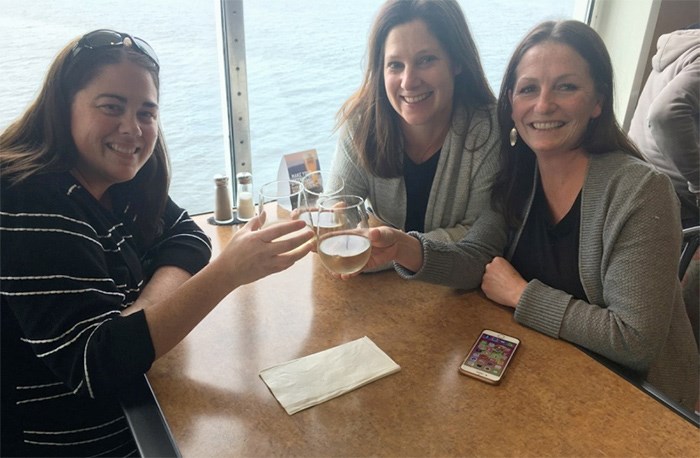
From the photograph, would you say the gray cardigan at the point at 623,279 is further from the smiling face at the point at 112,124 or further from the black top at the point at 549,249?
the smiling face at the point at 112,124

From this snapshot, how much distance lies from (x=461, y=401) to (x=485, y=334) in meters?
0.21

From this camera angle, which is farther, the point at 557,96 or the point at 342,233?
the point at 557,96

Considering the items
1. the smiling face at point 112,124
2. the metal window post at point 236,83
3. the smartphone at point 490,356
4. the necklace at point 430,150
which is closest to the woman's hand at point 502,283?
the smartphone at point 490,356

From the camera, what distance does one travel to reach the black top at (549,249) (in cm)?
129

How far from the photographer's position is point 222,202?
5.90 feet

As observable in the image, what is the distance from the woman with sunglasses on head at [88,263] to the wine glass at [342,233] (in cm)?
4

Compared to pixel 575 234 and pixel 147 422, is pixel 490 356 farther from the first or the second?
pixel 147 422

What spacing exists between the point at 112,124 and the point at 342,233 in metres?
0.52

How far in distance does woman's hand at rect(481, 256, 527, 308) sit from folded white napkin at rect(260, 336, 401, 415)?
335 millimetres

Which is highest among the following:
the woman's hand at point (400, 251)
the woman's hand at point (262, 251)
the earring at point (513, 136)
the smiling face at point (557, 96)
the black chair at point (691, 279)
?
the smiling face at point (557, 96)

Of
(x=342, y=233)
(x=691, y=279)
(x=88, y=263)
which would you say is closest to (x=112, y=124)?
(x=88, y=263)

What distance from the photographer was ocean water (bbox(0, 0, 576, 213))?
1.86m

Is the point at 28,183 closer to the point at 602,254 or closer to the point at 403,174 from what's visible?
the point at 403,174

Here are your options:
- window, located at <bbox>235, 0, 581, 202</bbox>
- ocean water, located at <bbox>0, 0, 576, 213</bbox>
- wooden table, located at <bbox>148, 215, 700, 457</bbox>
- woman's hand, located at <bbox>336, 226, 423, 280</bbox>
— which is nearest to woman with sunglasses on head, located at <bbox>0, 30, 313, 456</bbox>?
wooden table, located at <bbox>148, 215, 700, 457</bbox>
